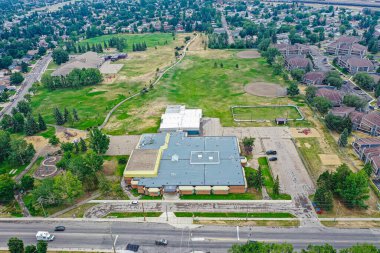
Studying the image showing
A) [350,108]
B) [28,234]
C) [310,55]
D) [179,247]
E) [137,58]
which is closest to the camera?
[179,247]

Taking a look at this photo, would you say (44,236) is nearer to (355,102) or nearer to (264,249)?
(264,249)

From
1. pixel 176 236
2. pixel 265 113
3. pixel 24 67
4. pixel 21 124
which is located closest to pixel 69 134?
pixel 21 124

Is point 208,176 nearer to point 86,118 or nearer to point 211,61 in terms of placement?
point 86,118

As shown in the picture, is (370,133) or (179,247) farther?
(370,133)

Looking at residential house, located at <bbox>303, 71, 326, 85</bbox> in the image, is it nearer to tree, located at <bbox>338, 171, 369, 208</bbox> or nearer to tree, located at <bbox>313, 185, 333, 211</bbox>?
tree, located at <bbox>338, 171, 369, 208</bbox>

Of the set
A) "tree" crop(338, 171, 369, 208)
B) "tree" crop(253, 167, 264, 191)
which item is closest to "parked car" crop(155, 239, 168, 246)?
"tree" crop(253, 167, 264, 191)

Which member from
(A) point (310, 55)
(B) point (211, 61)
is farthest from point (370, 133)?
(B) point (211, 61)
